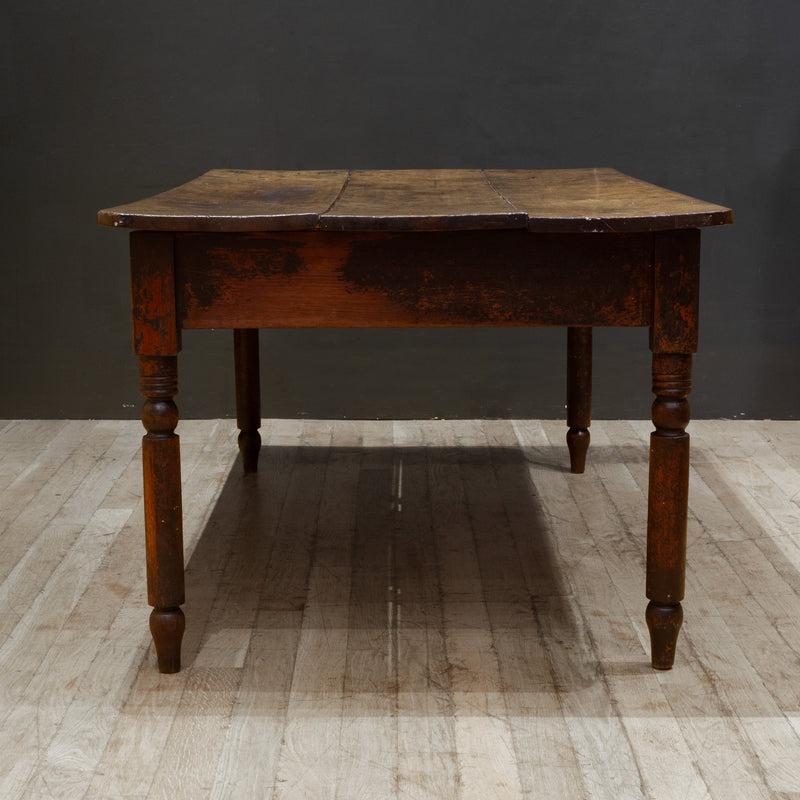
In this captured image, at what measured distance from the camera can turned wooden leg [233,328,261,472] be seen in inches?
107

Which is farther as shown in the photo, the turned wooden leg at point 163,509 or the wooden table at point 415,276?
the turned wooden leg at point 163,509

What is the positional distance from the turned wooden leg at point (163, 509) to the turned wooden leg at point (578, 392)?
4.12 ft

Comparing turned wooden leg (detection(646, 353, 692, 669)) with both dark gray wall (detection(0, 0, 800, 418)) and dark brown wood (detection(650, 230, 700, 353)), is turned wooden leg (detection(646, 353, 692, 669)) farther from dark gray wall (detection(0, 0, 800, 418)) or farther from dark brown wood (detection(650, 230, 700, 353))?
dark gray wall (detection(0, 0, 800, 418))

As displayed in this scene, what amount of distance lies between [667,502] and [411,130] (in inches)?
72.0

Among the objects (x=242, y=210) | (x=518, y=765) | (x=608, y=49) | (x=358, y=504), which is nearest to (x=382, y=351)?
(x=358, y=504)

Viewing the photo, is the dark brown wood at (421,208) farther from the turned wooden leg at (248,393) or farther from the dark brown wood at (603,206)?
the turned wooden leg at (248,393)

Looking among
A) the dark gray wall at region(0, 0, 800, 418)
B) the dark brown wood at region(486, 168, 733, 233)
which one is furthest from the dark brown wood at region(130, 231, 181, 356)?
the dark gray wall at region(0, 0, 800, 418)

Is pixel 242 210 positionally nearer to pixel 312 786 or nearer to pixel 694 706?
pixel 312 786

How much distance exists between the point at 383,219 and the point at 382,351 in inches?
70.6

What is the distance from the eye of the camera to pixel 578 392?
9.18 ft

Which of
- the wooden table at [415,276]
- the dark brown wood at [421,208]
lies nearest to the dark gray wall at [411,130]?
the dark brown wood at [421,208]

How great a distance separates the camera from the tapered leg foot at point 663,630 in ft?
5.87

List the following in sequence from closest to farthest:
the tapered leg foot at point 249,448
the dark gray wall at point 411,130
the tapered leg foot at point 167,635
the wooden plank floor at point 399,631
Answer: the wooden plank floor at point 399,631 < the tapered leg foot at point 167,635 < the tapered leg foot at point 249,448 < the dark gray wall at point 411,130

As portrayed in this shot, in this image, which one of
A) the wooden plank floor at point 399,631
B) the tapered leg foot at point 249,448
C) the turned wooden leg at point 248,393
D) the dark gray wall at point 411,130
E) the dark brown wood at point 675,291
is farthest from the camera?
the dark gray wall at point 411,130
